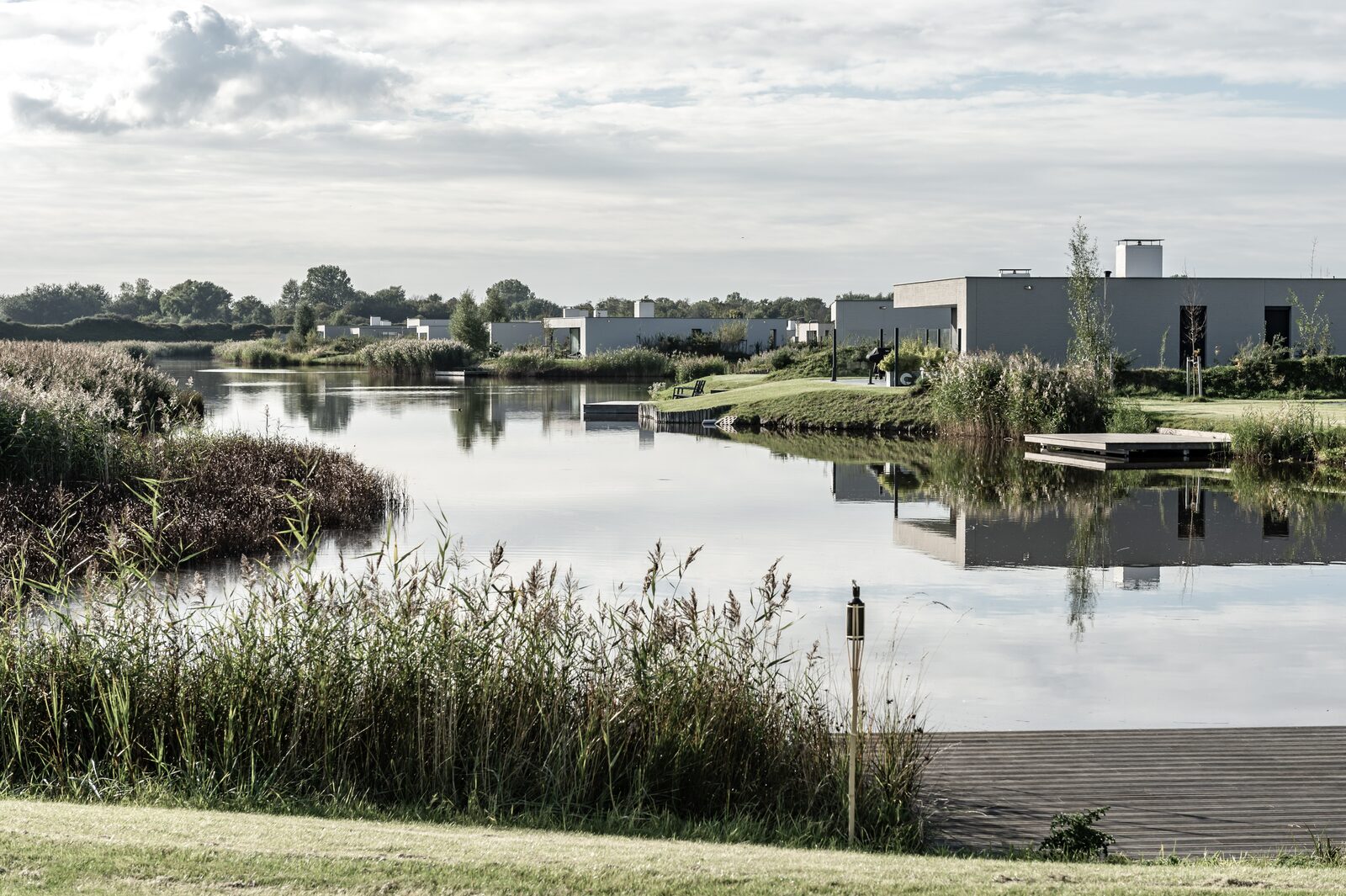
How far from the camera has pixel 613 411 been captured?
110 ft

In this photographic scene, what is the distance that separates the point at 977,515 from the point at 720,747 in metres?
10.7

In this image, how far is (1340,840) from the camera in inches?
196

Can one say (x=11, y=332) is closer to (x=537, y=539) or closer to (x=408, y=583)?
(x=537, y=539)

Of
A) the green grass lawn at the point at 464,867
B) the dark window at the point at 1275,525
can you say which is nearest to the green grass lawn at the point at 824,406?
the dark window at the point at 1275,525

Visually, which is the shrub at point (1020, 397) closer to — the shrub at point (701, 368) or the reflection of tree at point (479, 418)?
the reflection of tree at point (479, 418)

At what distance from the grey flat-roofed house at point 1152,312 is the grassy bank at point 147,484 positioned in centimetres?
2035

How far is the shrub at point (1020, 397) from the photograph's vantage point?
2538 cm

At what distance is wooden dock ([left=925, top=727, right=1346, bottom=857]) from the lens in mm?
5062

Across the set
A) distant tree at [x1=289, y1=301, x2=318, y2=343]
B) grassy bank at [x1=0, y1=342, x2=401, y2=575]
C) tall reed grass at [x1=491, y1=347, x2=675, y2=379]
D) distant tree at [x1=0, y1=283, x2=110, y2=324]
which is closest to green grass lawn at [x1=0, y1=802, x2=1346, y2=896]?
grassy bank at [x1=0, y1=342, x2=401, y2=575]

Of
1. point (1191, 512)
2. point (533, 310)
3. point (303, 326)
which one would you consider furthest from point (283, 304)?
point (1191, 512)

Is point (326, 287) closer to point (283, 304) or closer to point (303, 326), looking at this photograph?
point (283, 304)

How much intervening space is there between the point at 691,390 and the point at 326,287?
110 meters

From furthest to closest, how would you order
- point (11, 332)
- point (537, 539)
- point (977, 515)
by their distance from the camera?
point (11, 332) → point (977, 515) → point (537, 539)

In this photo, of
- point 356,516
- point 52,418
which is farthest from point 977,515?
point 52,418
